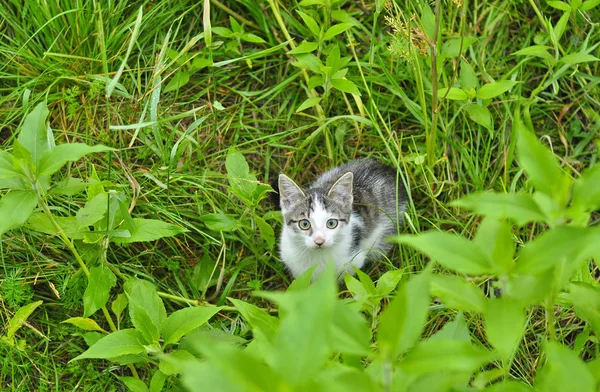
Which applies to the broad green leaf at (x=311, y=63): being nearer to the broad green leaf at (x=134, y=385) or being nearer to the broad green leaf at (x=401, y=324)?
the broad green leaf at (x=134, y=385)

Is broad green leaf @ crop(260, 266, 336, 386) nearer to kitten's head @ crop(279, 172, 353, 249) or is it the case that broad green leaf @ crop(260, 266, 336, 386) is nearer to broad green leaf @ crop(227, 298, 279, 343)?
broad green leaf @ crop(227, 298, 279, 343)

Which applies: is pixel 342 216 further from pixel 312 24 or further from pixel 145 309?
pixel 145 309

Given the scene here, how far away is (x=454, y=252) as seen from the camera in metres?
1.75

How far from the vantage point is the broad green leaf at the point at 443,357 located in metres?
1.55

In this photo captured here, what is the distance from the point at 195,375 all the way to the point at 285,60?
3.19 m

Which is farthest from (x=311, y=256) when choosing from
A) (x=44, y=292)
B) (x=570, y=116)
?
(x=570, y=116)

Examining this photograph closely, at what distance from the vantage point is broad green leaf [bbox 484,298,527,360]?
5.72ft

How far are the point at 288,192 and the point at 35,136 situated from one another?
1.54m

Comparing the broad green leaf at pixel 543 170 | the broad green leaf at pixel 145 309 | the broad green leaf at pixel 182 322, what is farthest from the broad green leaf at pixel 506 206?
→ the broad green leaf at pixel 145 309

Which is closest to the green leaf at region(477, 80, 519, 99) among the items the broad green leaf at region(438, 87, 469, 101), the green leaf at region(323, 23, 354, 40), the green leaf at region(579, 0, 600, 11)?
the broad green leaf at region(438, 87, 469, 101)

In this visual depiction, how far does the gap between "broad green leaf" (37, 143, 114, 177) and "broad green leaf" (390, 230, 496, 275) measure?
120 cm

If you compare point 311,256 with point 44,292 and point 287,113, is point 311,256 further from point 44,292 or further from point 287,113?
point 44,292

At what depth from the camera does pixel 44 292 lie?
3639mm

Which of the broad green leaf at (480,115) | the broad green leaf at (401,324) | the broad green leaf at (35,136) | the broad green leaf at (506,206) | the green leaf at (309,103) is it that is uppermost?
the broad green leaf at (35,136)
